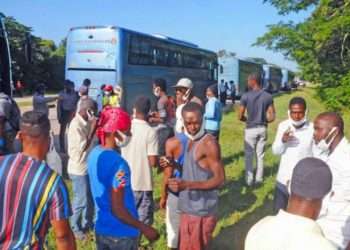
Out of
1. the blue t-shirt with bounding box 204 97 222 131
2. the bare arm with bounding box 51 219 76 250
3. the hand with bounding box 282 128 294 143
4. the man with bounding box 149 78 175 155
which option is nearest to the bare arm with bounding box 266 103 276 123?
the blue t-shirt with bounding box 204 97 222 131

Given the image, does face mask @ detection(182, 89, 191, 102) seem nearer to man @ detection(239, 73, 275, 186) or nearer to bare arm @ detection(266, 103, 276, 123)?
man @ detection(239, 73, 275, 186)

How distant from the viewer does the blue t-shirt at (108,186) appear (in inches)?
125

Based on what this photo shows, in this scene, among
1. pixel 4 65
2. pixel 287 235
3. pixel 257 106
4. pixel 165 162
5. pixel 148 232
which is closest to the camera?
pixel 287 235

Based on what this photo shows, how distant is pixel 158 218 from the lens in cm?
628

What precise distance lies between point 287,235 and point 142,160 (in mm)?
2915

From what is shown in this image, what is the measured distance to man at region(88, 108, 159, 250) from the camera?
318 centimetres

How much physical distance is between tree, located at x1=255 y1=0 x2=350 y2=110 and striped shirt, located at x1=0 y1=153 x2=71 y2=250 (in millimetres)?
19831

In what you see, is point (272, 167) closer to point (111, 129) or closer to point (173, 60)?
point (111, 129)

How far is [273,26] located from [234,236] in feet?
81.8

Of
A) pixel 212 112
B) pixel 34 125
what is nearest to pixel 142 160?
pixel 34 125

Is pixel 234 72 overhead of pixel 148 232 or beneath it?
overhead

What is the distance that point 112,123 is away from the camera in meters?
3.31

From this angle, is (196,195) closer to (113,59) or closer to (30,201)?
(30,201)

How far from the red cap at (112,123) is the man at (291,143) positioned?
7.12 feet
